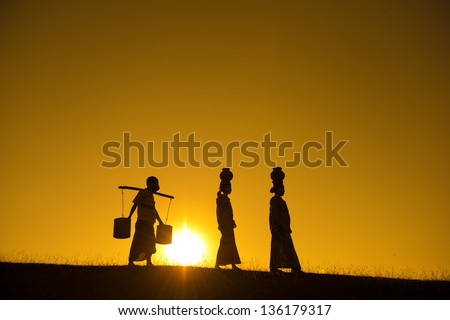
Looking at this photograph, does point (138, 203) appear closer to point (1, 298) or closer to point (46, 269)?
point (46, 269)

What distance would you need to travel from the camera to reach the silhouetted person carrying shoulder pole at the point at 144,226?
70.5ft

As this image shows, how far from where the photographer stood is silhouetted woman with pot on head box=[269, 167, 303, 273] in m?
20.9

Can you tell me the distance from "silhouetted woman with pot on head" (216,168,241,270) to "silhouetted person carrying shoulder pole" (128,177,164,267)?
1.78m

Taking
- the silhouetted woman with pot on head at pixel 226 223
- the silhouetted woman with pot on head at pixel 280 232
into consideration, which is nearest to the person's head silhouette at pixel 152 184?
the silhouetted woman with pot on head at pixel 226 223

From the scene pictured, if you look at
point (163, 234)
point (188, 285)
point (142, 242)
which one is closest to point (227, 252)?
point (163, 234)

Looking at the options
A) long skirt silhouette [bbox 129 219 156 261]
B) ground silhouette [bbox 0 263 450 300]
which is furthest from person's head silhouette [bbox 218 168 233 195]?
ground silhouette [bbox 0 263 450 300]

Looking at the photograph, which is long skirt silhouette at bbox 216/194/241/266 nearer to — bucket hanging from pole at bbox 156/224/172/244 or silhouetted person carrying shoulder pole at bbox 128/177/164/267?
bucket hanging from pole at bbox 156/224/172/244

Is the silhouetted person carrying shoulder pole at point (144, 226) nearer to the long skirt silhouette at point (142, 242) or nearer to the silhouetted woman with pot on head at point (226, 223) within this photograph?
the long skirt silhouette at point (142, 242)

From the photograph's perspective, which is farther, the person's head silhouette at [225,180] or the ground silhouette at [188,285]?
the person's head silhouette at [225,180]

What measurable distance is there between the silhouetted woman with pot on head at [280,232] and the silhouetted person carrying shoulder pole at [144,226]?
3187 millimetres

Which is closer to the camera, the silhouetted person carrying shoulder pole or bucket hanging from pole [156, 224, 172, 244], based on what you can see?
the silhouetted person carrying shoulder pole

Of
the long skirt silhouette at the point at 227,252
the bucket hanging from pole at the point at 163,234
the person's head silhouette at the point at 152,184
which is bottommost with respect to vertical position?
the long skirt silhouette at the point at 227,252

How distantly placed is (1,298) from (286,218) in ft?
26.0
